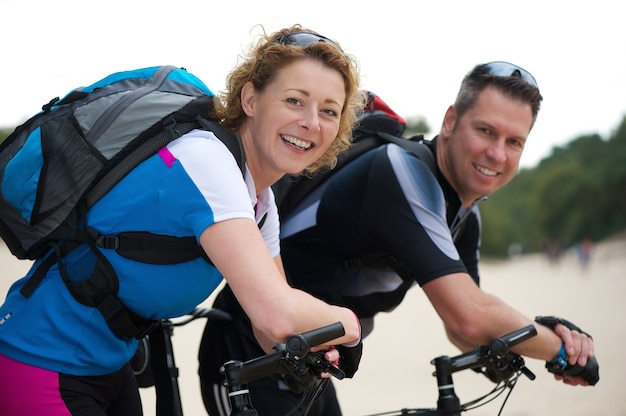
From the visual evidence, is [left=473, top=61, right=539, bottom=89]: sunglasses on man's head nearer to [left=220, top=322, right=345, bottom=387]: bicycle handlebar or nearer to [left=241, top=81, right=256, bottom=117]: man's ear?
[left=241, top=81, right=256, bottom=117]: man's ear

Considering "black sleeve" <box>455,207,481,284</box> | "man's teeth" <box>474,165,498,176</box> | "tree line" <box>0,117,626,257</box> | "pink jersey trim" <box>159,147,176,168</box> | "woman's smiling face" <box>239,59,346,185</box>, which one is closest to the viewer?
"pink jersey trim" <box>159,147,176,168</box>

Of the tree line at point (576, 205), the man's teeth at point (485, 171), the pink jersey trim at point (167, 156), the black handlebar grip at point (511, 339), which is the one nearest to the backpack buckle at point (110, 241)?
the pink jersey trim at point (167, 156)

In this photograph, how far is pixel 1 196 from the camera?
8.02 ft

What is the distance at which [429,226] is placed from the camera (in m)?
3.20

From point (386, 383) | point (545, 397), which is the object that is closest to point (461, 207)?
point (545, 397)

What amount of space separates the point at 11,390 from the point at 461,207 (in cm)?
216

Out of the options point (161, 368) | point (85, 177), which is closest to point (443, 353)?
point (161, 368)

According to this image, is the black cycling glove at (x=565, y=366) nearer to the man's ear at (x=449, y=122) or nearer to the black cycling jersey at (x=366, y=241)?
the black cycling jersey at (x=366, y=241)

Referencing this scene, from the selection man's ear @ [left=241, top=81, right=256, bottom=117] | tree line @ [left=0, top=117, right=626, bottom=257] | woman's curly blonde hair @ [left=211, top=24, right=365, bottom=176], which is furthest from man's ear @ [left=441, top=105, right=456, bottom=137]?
tree line @ [left=0, top=117, right=626, bottom=257]

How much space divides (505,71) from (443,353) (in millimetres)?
12879

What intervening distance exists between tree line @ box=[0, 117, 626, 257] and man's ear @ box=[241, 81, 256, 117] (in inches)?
2358

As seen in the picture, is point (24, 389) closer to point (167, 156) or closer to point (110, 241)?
point (110, 241)

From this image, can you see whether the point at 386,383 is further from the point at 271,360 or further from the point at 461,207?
the point at 271,360

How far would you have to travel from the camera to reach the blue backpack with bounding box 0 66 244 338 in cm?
236
